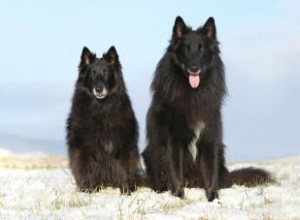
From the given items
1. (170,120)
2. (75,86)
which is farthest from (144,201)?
(75,86)

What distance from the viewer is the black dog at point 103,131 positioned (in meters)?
8.51

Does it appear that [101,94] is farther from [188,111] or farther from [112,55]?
[188,111]

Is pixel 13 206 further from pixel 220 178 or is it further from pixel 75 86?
pixel 220 178

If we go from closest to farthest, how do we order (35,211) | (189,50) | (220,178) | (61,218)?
(61,218) < (35,211) < (189,50) < (220,178)

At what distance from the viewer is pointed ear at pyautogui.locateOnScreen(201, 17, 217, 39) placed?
7789mm

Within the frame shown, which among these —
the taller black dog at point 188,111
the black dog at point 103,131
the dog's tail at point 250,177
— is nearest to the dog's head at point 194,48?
the taller black dog at point 188,111

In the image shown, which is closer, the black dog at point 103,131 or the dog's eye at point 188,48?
the dog's eye at point 188,48

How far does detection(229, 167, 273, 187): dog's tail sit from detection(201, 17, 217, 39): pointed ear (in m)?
2.38

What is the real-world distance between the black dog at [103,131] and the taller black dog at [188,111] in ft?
1.99

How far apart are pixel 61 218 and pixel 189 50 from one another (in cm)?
274

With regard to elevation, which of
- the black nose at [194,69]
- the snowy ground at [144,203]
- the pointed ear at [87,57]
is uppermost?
the pointed ear at [87,57]

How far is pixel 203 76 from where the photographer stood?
784 cm

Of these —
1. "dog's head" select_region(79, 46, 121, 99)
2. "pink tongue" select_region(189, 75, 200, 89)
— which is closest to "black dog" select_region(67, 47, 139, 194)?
"dog's head" select_region(79, 46, 121, 99)

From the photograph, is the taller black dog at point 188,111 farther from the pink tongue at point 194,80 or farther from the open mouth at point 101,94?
the open mouth at point 101,94
